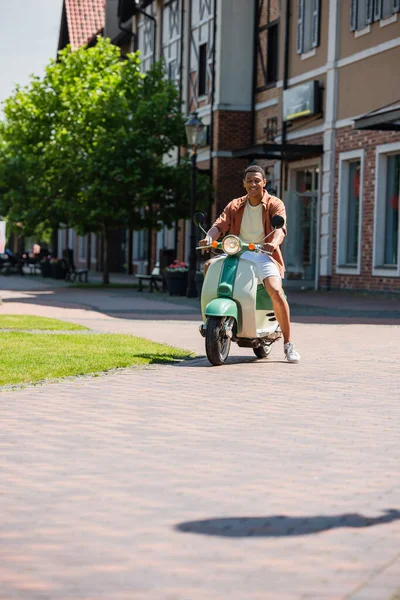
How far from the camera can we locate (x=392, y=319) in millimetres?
19062

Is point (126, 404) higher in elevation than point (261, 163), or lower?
lower

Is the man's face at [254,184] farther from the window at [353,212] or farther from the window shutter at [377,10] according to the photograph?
the window at [353,212]

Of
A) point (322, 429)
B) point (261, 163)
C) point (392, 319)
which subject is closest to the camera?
point (322, 429)

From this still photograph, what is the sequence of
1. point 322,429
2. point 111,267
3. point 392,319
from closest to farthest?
point 322,429 → point 392,319 → point 111,267

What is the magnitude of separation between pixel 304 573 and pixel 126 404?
4.46 m

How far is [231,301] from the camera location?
11.0 metres

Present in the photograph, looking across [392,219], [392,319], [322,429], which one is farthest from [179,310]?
[322,429]

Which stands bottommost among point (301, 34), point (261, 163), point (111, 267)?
point (111, 267)

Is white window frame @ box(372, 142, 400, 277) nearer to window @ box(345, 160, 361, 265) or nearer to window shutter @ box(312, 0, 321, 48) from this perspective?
window @ box(345, 160, 361, 265)

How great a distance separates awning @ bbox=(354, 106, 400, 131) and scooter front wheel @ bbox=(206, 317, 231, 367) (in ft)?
38.2

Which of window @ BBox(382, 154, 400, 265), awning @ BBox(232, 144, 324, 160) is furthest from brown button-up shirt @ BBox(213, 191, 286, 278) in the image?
awning @ BBox(232, 144, 324, 160)

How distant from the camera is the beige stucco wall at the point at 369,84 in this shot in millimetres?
26312

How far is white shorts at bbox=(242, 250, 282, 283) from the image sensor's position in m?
11.2

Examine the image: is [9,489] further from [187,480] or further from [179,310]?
[179,310]
